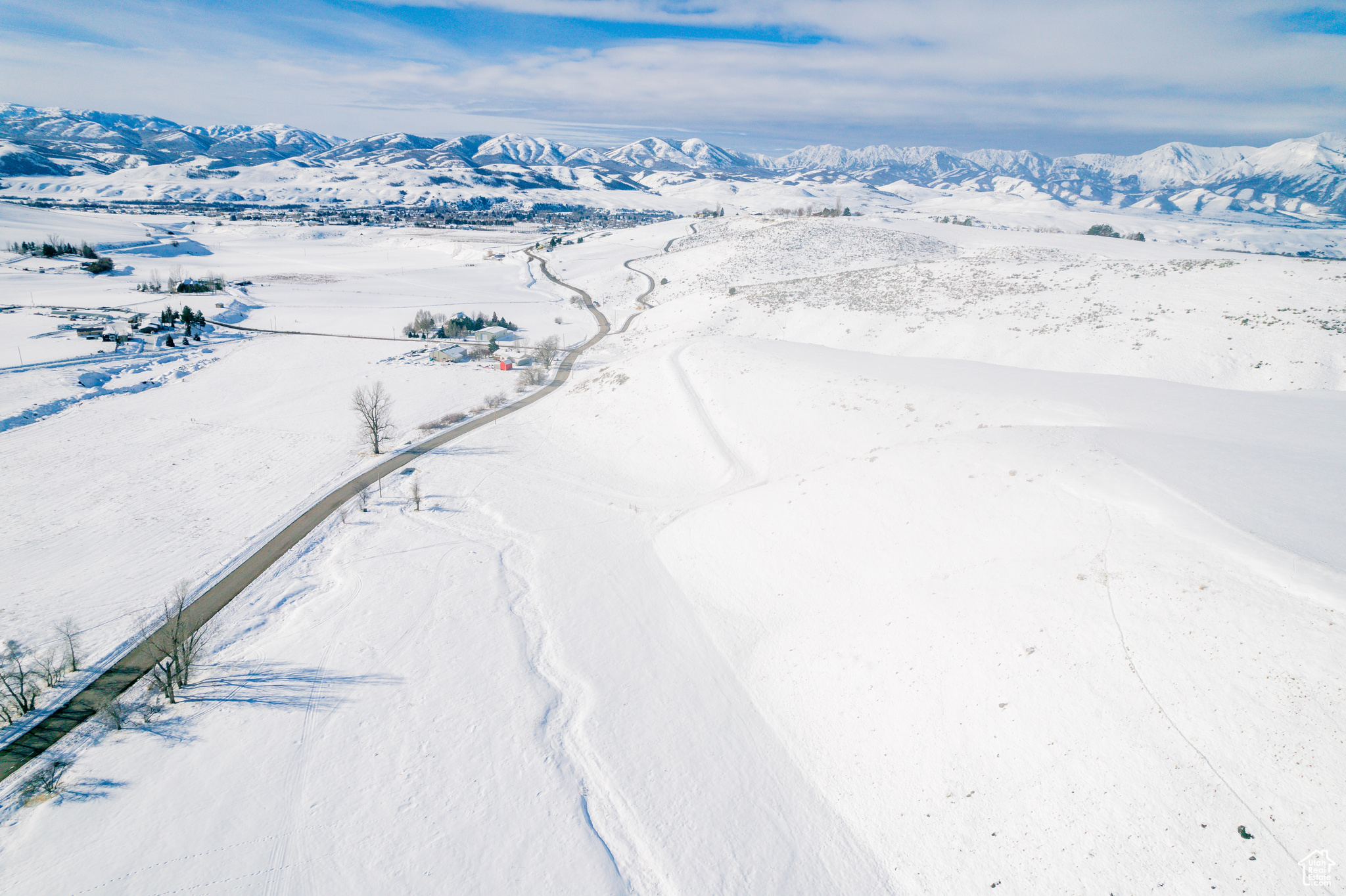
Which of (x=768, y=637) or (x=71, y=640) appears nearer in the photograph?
(x=71, y=640)

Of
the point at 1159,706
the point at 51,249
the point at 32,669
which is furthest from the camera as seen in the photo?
the point at 51,249

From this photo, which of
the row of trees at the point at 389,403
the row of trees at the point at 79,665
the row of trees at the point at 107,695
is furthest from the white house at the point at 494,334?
the row of trees at the point at 107,695

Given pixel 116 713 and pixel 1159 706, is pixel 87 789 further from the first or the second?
pixel 1159 706

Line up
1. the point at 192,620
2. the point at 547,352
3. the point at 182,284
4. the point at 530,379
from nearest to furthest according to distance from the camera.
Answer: the point at 192,620 → the point at 530,379 → the point at 547,352 → the point at 182,284

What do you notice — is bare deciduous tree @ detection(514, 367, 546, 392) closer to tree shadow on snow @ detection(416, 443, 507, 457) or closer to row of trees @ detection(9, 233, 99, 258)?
tree shadow on snow @ detection(416, 443, 507, 457)

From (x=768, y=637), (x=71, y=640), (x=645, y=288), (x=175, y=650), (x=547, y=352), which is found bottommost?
(x=768, y=637)

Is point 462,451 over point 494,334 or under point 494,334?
under

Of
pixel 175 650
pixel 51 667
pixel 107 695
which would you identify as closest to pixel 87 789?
pixel 175 650

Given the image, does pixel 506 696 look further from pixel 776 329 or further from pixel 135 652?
pixel 776 329
